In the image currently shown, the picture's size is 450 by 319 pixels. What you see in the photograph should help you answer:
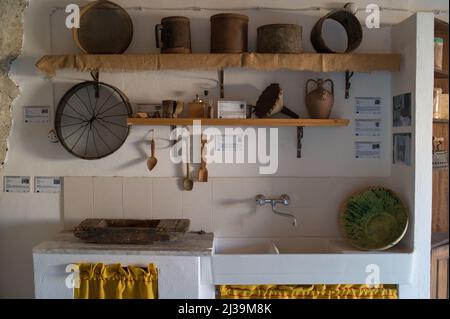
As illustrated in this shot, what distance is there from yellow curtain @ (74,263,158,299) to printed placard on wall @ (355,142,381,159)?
1150 mm

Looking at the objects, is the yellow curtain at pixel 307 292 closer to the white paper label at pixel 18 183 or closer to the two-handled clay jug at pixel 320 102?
the two-handled clay jug at pixel 320 102

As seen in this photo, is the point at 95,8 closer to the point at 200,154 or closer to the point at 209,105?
the point at 209,105

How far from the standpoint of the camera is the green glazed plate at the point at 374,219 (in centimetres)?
186

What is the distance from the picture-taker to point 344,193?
6.64 feet

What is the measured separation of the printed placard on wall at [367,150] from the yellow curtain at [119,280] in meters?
1.15

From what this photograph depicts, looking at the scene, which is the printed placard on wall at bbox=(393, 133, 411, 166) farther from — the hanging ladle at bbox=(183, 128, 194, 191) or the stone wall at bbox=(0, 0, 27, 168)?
the stone wall at bbox=(0, 0, 27, 168)

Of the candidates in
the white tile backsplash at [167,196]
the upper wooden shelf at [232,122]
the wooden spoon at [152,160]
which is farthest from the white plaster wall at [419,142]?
the wooden spoon at [152,160]

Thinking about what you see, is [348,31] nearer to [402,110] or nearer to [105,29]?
[402,110]

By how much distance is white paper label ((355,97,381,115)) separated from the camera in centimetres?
201

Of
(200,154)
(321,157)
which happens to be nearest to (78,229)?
(200,154)

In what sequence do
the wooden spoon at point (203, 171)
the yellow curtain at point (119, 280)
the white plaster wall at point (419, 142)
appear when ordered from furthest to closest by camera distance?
the wooden spoon at point (203, 171)
the white plaster wall at point (419, 142)
the yellow curtain at point (119, 280)

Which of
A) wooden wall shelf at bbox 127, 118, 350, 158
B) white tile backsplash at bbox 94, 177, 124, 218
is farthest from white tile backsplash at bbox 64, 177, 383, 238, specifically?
wooden wall shelf at bbox 127, 118, 350, 158

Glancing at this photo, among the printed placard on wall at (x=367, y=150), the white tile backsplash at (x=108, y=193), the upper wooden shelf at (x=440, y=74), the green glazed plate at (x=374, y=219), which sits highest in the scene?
the upper wooden shelf at (x=440, y=74)
